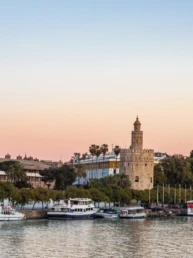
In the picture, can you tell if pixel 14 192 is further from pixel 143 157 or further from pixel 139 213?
pixel 143 157

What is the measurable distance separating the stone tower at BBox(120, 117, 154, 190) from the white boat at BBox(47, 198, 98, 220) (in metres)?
31.2

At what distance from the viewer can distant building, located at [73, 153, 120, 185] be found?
134 meters

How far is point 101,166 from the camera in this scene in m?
137

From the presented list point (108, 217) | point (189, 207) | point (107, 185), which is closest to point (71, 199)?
point (108, 217)

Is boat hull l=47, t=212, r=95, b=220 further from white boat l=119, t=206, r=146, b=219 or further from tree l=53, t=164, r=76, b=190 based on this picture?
tree l=53, t=164, r=76, b=190

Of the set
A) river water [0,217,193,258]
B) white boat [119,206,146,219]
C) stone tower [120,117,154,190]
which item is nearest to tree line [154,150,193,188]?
stone tower [120,117,154,190]

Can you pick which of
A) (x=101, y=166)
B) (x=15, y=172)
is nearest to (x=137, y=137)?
(x=101, y=166)

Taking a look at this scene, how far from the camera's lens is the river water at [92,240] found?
165 feet

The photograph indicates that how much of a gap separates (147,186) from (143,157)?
5.54 m

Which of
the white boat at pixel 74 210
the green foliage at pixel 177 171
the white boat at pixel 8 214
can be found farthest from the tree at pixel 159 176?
the white boat at pixel 8 214

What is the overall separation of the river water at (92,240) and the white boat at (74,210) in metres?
6.08

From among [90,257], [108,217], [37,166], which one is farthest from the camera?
[37,166]

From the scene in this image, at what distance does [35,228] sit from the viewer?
68.4m

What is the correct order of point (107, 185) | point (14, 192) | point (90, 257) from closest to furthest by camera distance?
1. point (90, 257)
2. point (14, 192)
3. point (107, 185)
